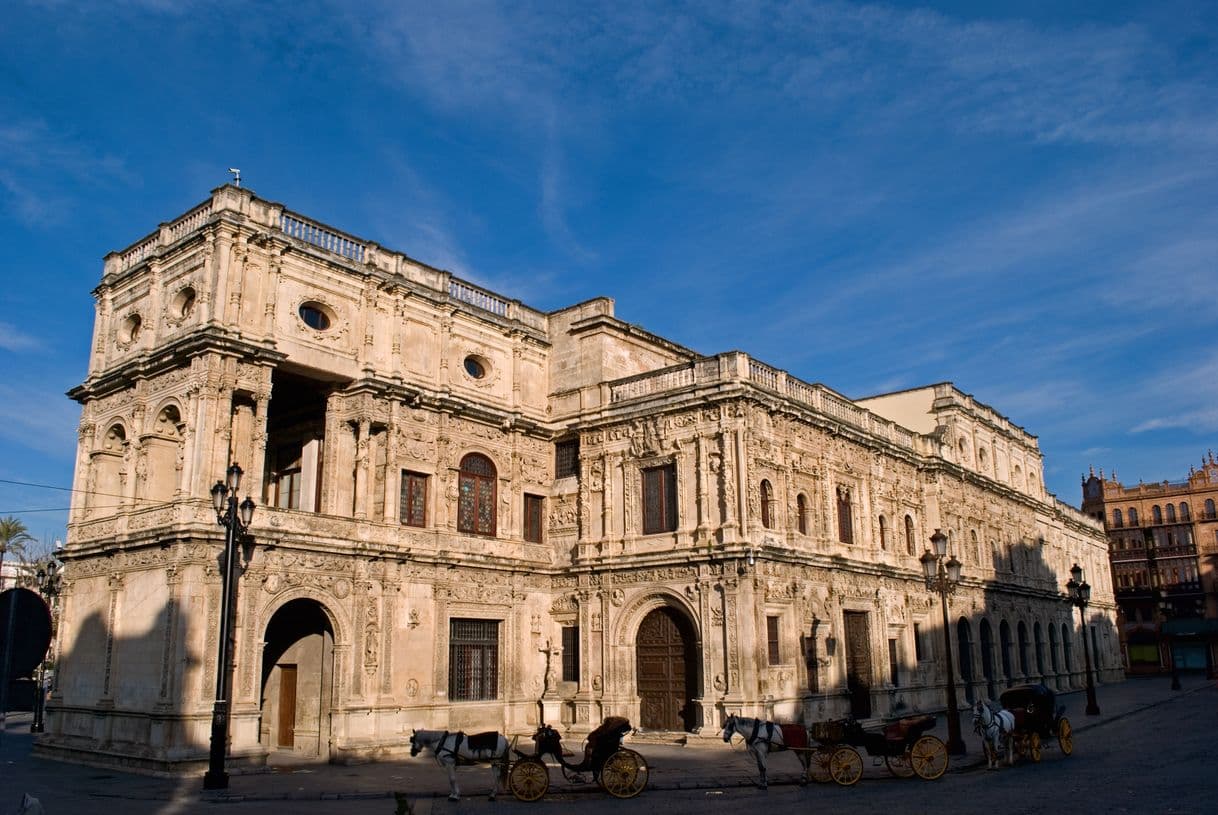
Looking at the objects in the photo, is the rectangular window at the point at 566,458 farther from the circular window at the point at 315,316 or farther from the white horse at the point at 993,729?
the white horse at the point at 993,729

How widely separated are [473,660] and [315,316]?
10426 millimetres

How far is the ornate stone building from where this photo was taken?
2223 cm

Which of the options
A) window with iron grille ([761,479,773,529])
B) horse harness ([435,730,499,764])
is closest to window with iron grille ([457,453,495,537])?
window with iron grille ([761,479,773,529])

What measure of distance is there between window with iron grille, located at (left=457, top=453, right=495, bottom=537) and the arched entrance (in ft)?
16.1

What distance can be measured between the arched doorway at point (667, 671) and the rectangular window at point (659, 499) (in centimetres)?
242

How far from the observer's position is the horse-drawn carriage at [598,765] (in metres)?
15.4

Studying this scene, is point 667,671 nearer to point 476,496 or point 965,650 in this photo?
point 476,496

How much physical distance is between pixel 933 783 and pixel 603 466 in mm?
14883

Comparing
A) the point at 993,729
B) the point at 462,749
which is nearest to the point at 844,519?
the point at 993,729

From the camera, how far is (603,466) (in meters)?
29.3

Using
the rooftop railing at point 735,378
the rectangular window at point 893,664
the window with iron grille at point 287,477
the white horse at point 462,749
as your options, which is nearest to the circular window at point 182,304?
the window with iron grille at point 287,477

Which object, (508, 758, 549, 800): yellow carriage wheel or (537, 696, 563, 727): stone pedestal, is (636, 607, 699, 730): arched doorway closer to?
(537, 696, 563, 727): stone pedestal

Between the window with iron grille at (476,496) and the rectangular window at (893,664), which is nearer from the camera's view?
the window with iron grille at (476,496)

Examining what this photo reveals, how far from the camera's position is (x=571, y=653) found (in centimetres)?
2895
